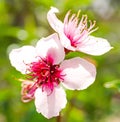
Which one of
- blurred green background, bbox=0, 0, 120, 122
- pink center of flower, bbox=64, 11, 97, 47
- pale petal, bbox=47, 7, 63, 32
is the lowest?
blurred green background, bbox=0, 0, 120, 122

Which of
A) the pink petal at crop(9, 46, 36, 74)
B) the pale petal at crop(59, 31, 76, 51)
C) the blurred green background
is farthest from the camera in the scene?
the blurred green background

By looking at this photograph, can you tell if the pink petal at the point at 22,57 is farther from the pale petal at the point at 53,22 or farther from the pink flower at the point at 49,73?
the pale petal at the point at 53,22

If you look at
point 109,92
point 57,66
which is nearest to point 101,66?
point 109,92

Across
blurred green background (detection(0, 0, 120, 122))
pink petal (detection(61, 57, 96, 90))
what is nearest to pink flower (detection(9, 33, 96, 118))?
pink petal (detection(61, 57, 96, 90))

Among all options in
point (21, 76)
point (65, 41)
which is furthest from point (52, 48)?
point (21, 76)

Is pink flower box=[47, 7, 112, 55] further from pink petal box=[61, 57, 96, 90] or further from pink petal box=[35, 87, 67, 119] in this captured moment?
pink petal box=[35, 87, 67, 119]

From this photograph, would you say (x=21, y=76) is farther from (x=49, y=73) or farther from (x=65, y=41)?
(x=65, y=41)
